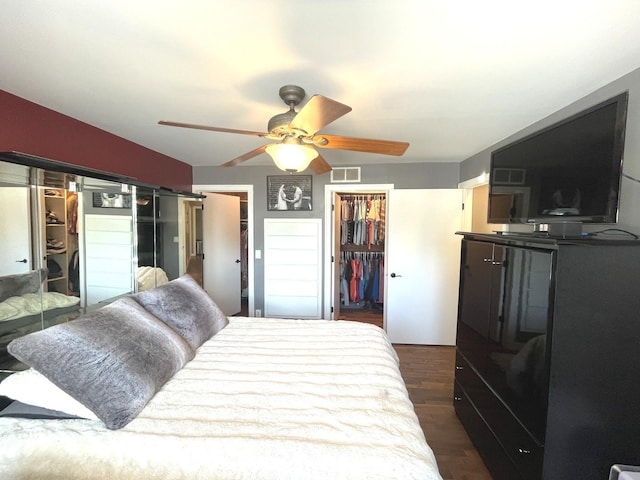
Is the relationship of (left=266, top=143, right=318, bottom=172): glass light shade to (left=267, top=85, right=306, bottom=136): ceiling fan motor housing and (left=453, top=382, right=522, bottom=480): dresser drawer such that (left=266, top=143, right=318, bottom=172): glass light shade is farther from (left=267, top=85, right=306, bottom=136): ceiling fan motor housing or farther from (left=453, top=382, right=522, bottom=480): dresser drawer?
(left=453, top=382, right=522, bottom=480): dresser drawer

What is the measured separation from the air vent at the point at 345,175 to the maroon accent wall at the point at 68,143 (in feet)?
6.52

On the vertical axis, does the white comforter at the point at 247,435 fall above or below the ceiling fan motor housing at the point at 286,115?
below

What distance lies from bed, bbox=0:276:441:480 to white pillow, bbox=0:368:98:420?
41 mm

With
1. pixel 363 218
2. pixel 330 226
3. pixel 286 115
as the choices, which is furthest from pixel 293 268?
pixel 286 115

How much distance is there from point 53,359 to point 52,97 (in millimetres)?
1630

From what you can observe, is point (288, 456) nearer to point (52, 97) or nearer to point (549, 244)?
point (549, 244)

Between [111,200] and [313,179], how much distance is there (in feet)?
7.07

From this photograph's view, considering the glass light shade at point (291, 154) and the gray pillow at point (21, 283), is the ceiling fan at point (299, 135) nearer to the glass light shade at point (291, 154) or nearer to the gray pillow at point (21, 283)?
the glass light shade at point (291, 154)

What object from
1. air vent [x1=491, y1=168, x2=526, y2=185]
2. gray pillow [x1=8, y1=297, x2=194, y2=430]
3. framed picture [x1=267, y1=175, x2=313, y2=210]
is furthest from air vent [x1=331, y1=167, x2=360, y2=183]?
gray pillow [x1=8, y1=297, x2=194, y2=430]

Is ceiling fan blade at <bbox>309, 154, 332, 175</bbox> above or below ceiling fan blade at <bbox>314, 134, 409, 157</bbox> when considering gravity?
below

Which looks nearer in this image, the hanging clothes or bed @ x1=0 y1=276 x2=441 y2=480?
bed @ x1=0 y1=276 x2=441 y2=480

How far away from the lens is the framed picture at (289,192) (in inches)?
148

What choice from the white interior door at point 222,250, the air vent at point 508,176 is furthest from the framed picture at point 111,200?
the air vent at point 508,176

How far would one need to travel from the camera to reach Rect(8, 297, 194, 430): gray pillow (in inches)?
45.2
